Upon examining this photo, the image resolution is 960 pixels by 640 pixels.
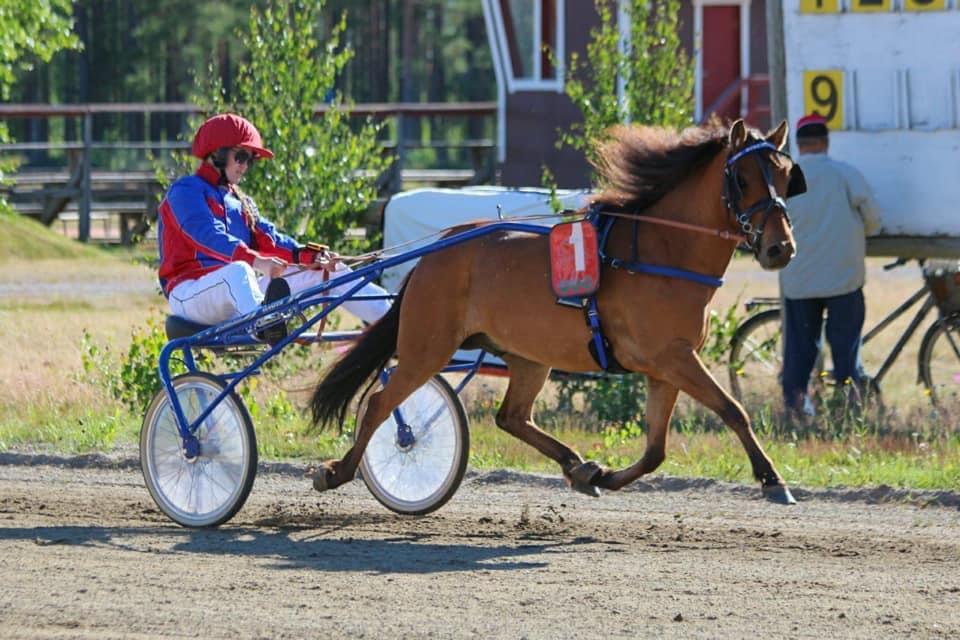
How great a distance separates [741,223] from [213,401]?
8.47 feet

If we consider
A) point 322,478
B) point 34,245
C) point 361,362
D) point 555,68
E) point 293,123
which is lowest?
point 322,478

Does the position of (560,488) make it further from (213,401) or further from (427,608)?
(427,608)

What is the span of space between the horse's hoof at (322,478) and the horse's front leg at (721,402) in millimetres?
1724

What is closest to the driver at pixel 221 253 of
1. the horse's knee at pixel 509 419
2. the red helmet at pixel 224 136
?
the red helmet at pixel 224 136

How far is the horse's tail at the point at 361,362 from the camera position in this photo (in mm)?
7992

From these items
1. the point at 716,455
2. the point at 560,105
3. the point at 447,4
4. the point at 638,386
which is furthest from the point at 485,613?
the point at 447,4

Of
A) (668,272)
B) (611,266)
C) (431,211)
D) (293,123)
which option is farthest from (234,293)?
(431,211)

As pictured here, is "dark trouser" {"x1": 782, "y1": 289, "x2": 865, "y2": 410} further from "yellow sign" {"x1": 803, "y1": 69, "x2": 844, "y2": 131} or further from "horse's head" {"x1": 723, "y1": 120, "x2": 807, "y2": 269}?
"horse's head" {"x1": 723, "y1": 120, "x2": 807, "y2": 269}

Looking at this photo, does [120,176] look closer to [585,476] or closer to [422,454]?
[422,454]

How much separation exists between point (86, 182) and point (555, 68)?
764 cm

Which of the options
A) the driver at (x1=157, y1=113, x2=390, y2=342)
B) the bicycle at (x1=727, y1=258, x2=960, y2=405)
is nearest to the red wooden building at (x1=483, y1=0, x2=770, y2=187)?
the bicycle at (x1=727, y1=258, x2=960, y2=405)

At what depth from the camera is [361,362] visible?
8016mm

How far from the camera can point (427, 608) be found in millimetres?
6047

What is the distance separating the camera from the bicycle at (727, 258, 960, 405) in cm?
1118
